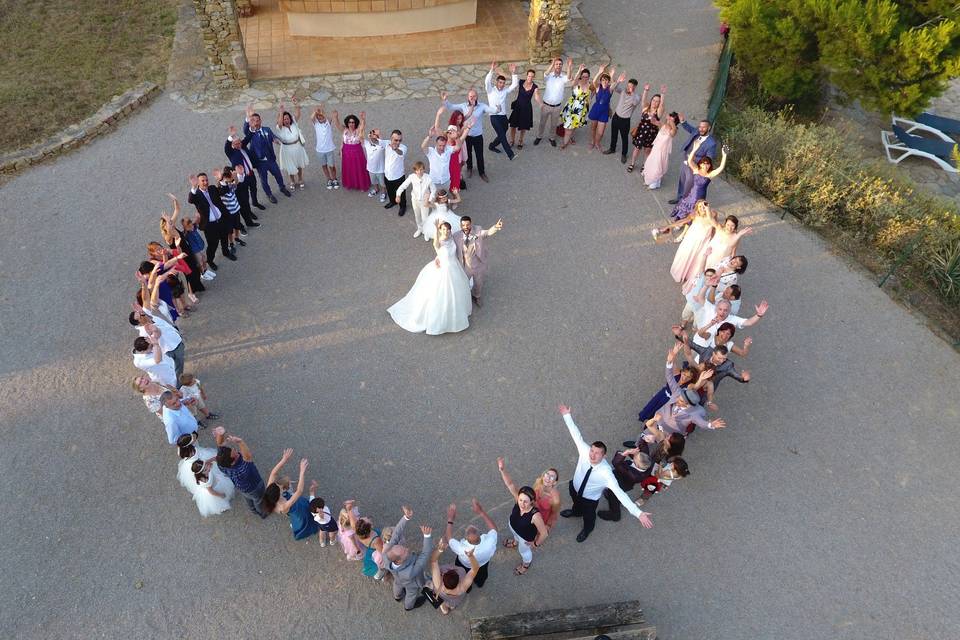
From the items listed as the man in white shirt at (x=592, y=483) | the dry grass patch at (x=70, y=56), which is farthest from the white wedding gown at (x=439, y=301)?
the dry grass patch at (x=70, y=56)

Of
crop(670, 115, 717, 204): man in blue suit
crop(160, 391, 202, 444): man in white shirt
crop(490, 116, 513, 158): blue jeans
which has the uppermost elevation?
crop(670, 115, 717, 204): man in blue suit

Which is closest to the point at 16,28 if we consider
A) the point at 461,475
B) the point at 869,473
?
the point at 461,475

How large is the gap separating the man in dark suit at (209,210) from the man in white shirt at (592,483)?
5.68m

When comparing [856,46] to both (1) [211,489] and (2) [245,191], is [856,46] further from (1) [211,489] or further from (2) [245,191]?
(1) [211,489]

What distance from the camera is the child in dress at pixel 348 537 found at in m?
6.22

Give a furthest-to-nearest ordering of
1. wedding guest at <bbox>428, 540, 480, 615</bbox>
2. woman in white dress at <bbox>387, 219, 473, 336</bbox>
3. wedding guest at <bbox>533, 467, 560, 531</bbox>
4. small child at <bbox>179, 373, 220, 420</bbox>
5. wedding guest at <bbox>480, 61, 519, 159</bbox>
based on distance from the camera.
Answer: wedding guest at <bbox>480, 61, 519, 159</bbox>, woman in white dress at <bbox>387, 219, 473, 336</bbox>, small child at <bbox>179, 373, 220, 420</bbox>, wedding guest at <bbox>533, 467, 560, 531</bbox>, wedding guest at <bbox>428, 540, 480, 615</bbox>

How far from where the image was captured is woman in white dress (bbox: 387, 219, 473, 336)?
8.43 meters

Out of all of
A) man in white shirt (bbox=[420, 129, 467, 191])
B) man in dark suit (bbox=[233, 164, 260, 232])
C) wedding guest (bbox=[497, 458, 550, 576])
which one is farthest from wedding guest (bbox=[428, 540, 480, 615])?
man in dark suit (bbox=[233, 164, 260, 232])

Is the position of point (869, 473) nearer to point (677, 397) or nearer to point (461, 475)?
point (677, 397)

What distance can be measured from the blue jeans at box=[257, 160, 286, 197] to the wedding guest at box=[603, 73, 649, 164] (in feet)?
19.5

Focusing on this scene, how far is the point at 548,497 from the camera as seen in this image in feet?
20.5

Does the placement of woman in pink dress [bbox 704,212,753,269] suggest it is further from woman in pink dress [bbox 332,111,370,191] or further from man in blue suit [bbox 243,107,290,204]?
man in blue suit [bbox 243,107,290,204]

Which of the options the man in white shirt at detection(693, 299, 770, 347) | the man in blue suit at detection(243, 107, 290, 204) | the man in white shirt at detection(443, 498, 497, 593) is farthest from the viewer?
the man in blue suit at detection(243, 107, 290, 204)

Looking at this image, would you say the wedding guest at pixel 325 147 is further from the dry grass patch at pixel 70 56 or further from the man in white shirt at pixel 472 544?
the man in white shirt at pixel 472 544
